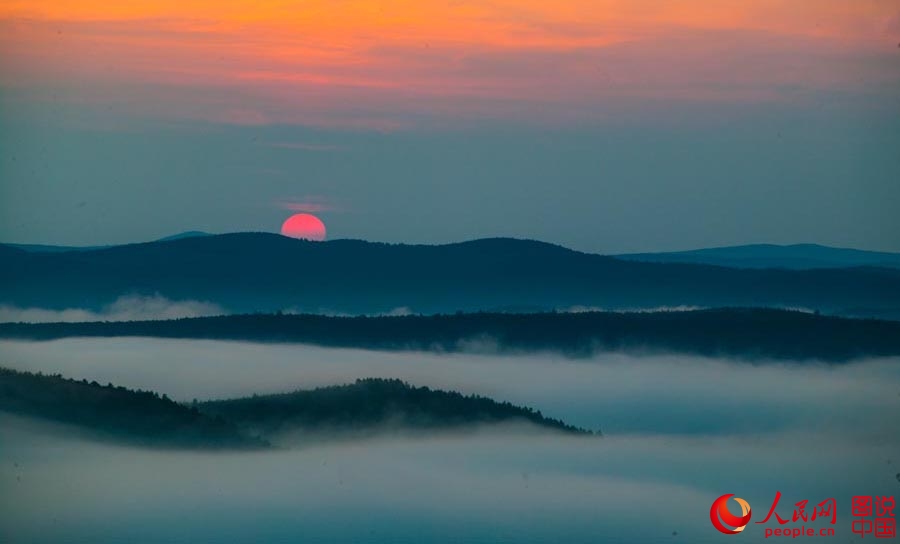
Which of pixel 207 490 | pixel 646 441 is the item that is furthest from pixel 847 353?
pixel 207 490

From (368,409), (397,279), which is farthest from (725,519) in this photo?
(397,279)

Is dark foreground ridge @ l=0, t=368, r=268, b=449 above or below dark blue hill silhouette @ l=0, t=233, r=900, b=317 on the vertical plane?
below

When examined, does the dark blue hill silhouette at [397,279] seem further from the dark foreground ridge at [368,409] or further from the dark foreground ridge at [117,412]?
the dark foreground ridge at [117,412]

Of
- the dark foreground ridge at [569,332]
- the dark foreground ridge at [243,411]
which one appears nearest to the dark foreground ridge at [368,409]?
the dark foreground ridge at [243,411]

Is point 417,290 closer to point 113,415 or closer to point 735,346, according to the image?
→ point 735,346

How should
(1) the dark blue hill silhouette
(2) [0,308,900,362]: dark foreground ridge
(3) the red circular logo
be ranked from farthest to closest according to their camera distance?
(1) the dark blue hill silhouette < (2) [0,308,900,362]: dark foreground ridge < (3) the red circular logo

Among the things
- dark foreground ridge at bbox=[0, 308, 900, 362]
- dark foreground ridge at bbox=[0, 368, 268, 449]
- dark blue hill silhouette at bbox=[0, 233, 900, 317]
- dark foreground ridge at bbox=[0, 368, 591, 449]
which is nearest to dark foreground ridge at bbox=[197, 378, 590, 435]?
dark foreground ridge at bbox=[0, 368, 591, 449]

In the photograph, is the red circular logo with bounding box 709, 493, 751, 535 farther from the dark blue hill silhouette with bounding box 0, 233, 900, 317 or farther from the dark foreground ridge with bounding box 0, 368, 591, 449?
the dark blue hill silhouette with bounding box 0, 233, 900, 317
